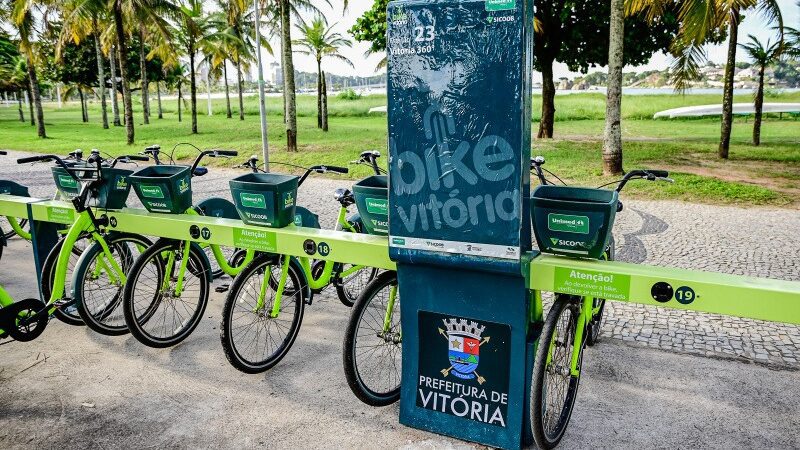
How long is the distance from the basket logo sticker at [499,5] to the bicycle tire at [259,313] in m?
2.13

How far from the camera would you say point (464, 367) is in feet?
9.92

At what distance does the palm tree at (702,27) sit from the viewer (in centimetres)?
1016

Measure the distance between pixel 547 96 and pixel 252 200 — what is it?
1502 centimetres

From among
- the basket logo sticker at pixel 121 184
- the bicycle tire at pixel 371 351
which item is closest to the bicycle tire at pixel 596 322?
the bicycle tire at pixel 371 351

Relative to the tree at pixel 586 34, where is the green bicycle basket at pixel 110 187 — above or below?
below

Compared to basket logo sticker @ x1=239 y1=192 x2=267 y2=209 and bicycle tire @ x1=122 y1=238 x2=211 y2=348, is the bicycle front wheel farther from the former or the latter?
bicycle tire @ x1=122 y1=238 x2=211 y2=348

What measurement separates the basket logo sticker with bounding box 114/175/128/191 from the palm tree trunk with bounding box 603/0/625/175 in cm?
883

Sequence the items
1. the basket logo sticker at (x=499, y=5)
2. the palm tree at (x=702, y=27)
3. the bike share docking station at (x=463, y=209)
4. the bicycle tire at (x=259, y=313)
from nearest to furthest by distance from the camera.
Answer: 1. the basket logo sticker at (x=499, y=5)
2. the bike share docking station at (x=463, y=209)
3. the bicycle tire at (x=259, y=313)
4. the palm tree at (x=702, y=27)

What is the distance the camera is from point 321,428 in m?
3.21

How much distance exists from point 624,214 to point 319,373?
6.45 metres

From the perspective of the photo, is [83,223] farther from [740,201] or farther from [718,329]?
[740,201]

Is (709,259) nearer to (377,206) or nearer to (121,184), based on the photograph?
(377,206)

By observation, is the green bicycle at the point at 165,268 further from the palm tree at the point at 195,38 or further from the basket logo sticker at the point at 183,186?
the palm tree at the point at 195,38

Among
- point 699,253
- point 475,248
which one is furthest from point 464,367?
point 699,253
